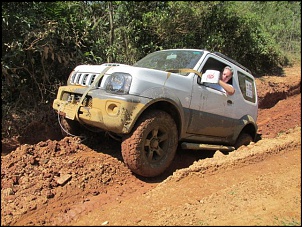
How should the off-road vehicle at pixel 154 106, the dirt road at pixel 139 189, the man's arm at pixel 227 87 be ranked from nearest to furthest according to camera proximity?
1. the dirt road at pixel 139 189
2. the off-road vehicle at pixel 154 106
3. the man's arm at pixel 227 87

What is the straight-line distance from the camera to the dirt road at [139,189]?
341cm

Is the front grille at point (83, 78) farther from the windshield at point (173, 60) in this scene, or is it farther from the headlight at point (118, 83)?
the windshield at point (173, 60)

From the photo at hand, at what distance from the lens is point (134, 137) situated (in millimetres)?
4152

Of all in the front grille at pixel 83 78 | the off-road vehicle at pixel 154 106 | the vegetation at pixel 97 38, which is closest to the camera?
the off-road vehicle at pixel 154 106

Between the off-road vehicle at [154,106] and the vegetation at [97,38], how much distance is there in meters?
1.79

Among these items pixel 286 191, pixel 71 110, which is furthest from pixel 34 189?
pixel 286 191

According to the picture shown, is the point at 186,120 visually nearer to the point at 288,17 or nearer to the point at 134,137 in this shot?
the point at 134,137

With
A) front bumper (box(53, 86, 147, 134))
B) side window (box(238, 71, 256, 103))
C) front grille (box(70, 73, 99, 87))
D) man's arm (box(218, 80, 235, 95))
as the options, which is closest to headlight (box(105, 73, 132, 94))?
front bumper (box(53, 86, 147, 134))

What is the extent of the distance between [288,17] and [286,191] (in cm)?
1708

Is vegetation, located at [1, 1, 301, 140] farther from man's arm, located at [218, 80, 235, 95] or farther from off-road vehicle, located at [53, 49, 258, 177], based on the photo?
man's arm, located at [218, 80, 235, 95]

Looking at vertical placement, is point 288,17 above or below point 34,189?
above

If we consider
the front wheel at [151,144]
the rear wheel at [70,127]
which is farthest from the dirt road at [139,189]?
the front wheel at [151,144]

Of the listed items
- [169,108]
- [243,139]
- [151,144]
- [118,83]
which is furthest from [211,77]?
[243,139]

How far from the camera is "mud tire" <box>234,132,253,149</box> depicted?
6.50 m
